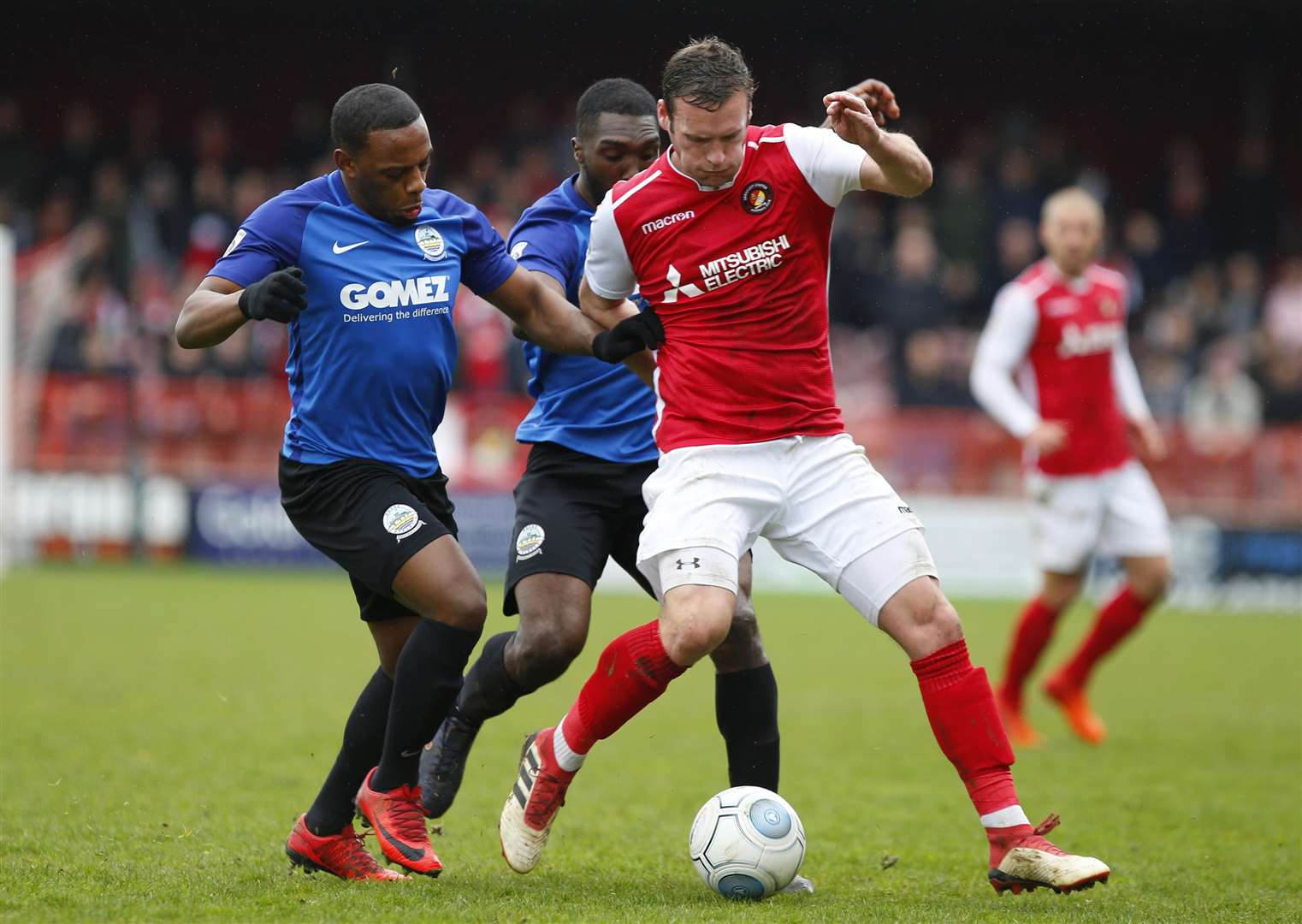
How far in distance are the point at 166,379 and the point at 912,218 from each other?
937 cm

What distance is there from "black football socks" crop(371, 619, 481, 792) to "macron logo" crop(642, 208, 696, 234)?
133 cm

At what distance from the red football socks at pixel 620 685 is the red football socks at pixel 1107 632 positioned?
181 inches

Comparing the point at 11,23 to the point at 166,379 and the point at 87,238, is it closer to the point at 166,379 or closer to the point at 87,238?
the point at 87,238

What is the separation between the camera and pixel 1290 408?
1792 cm

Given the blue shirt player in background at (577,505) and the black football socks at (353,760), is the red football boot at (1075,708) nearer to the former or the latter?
the blue shirt player in background at (577,505)

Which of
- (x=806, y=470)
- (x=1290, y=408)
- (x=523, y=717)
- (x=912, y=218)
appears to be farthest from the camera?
(x=912, y=218)

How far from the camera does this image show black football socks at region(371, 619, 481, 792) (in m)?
4.87

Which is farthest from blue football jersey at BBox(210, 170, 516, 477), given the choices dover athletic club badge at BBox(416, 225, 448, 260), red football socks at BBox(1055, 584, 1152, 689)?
red football socks at BBox(1055, 584, 1152, 689)

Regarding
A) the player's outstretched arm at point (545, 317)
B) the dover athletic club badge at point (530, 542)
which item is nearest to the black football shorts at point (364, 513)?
the dover athletic club badge at point (530, 542)

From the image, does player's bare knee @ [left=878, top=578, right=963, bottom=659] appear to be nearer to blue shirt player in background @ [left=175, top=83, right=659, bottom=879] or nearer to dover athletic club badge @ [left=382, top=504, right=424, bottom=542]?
blue shirt player in background @ [left=175, top=83, right=659, bottom=879]

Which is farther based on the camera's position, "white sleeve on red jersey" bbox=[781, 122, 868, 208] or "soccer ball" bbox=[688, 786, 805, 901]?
"white sleeve on red jersey" bbox=[781, 122, 868, 208]

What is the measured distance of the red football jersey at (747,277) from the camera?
4.88 meters

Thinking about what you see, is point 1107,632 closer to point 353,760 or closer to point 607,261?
point 607,261

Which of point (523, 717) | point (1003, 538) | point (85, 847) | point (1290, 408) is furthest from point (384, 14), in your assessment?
point (85, 847)
